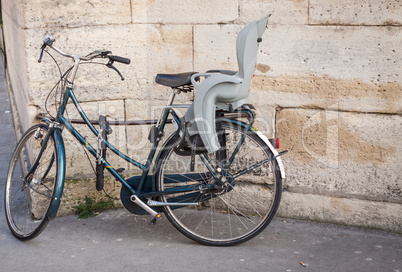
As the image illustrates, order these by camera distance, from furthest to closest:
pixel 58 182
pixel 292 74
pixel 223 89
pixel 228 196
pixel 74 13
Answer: pixel 228 196 < pixel 74 13 < pixel 292 74 < pixel 58 182 < pixel 223 89

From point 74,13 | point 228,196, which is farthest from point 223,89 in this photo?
point 74,13

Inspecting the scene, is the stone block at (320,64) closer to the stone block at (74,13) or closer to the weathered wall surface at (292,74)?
the weathered wall surface at (292,74)

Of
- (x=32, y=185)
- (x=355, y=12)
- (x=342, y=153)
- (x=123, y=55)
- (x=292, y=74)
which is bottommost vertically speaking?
(x=32, y=185)

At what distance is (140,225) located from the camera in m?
4.29

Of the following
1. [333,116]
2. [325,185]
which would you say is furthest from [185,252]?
[333,116]

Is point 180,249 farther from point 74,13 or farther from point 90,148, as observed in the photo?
point 74,13

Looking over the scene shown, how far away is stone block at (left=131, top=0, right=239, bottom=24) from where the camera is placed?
13.8 feet

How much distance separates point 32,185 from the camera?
13.5 ft

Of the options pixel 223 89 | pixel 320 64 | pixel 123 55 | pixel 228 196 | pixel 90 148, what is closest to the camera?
pixel 223 89

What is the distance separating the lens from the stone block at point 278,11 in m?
4.00

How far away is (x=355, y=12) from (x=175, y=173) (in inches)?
67.5

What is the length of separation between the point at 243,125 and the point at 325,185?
953mm

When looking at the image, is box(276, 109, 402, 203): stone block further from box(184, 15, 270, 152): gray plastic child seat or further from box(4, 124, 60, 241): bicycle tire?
box(4, 124, 60, 241): bicycle tire

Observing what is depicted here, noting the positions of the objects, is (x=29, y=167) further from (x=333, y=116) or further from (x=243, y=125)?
(x=333, y=116)
